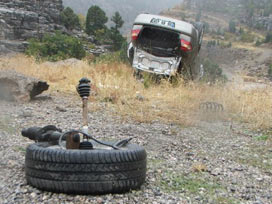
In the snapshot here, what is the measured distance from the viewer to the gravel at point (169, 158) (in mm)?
2704

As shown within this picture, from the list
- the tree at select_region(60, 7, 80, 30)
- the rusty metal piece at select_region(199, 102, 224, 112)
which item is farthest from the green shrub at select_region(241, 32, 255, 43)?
the rusty metal piece at select_region(199, 102, 224, 112)

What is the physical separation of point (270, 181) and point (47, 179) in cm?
193

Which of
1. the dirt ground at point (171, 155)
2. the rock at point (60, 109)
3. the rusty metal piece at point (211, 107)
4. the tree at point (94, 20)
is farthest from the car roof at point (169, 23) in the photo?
the tree at point (94, 20)

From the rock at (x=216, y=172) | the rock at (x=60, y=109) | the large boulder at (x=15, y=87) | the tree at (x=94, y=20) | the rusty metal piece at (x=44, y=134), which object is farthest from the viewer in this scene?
the tree at (x=94, y=20)

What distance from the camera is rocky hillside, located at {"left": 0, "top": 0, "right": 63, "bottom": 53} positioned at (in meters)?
21.0

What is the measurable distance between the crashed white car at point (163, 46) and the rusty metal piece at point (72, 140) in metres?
6.16

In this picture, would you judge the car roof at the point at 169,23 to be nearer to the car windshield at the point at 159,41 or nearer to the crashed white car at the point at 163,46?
the crashed white car at the point at 163,46

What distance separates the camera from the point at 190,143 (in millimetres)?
4605

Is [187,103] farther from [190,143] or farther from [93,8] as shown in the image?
[93,8]

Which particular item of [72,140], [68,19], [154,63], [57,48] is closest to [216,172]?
[72,140]

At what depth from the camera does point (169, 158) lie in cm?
386

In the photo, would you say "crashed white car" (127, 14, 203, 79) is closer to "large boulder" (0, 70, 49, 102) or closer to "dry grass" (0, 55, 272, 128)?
"dry grass" (0, 55, 272, 128)

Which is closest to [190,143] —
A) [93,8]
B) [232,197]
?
[232,197]

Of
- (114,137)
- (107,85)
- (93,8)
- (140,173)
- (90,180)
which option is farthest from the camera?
(93,8)
